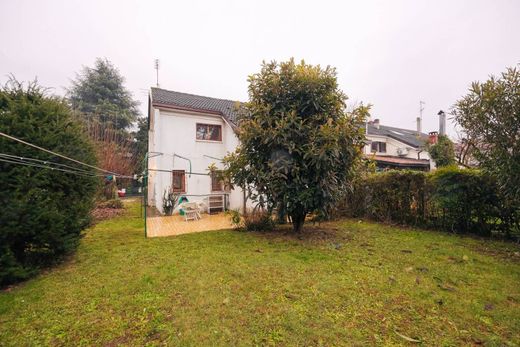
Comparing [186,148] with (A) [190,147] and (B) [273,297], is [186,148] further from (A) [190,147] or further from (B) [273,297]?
(B) [273,297]

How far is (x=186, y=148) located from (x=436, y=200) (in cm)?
1117

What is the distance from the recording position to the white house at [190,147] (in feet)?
38.9

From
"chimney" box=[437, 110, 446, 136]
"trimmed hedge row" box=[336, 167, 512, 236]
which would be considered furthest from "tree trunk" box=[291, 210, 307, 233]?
"chimney" box=[437, 110, 446, 136]

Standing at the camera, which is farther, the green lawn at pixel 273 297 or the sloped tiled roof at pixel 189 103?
the sloped tiled roof at pixel 189 103

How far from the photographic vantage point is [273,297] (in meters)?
3.36

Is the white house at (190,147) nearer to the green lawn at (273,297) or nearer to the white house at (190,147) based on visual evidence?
the white house at (190,147)

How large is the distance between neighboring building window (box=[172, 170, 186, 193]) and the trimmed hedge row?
865 centimetres

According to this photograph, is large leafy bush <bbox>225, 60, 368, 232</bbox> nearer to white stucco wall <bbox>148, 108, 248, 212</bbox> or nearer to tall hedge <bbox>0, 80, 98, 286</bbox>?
tall hedge <bbox>0, 80, 98, 286</bbox>

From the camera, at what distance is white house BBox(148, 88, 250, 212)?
11867mm

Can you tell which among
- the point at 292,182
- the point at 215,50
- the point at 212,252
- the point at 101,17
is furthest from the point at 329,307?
the point at 215,50

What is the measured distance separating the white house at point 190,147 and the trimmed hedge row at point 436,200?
584 centimetres

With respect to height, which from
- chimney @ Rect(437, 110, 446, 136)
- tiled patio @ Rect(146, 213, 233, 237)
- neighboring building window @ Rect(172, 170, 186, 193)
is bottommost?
tiled patio @ Rect(146, 213, 233, 237)

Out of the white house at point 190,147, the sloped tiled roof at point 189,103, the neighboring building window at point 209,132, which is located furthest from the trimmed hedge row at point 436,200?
the neighboring building window at point 209,132

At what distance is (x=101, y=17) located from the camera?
1067cm
